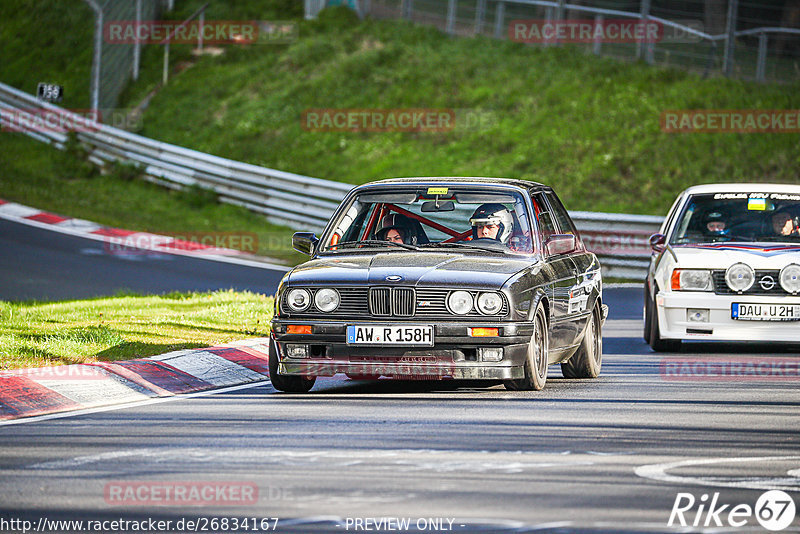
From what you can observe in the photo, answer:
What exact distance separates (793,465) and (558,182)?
2016 centimetres

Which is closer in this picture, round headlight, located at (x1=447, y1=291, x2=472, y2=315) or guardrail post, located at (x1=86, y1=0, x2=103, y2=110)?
round headlight, located at (x1=447, y1=291, x2=472, y2=315)

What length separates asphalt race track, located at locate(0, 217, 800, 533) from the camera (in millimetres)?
5977

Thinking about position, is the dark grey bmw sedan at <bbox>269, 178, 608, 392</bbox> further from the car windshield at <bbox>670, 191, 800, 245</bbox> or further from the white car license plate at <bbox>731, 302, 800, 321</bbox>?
the car windshield at <bbox>670, 191, 800, 245</bbox>

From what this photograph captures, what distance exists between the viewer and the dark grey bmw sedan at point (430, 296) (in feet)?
31.6

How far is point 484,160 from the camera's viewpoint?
29.1 meters

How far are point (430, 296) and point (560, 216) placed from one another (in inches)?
107

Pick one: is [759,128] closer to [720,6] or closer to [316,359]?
[720,6]

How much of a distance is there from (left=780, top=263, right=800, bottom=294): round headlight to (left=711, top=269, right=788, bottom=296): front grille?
0.04 metres

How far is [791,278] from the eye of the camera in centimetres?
1316

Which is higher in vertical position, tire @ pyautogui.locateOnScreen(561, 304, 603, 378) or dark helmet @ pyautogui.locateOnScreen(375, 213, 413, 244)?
dark helmet @ pyautogui.locateOnScreen(375, 213, 413, 244)

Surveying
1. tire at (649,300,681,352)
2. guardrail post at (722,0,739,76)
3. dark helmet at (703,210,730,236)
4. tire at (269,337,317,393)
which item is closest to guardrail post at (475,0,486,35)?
guardrail post at (722,0,739,76)
